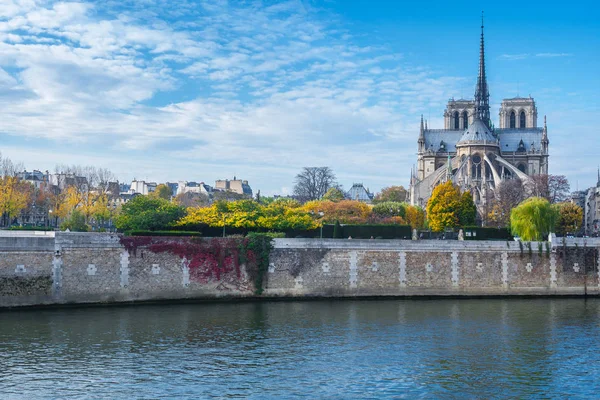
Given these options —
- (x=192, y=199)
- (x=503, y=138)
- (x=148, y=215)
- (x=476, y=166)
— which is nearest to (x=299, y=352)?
(x=148, y=215)

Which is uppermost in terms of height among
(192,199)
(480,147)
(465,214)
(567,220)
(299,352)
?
(480,147)

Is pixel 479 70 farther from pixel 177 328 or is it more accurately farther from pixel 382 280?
pixel 177 328

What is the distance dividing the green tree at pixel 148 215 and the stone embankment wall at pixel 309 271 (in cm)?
612

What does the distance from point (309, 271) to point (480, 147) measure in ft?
244

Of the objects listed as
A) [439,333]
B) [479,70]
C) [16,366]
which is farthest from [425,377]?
[479,70]

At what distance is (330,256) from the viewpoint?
4116cm

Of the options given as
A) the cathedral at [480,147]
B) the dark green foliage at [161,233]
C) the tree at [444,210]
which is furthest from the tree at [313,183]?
the dark green foliage at [161,233]

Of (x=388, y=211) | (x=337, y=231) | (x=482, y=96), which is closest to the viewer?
(x=337, y=231)

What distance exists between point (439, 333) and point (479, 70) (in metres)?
95.0

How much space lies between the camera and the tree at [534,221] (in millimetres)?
47344

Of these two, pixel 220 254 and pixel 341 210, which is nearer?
pixel 220 254

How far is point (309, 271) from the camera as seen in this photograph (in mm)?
40875

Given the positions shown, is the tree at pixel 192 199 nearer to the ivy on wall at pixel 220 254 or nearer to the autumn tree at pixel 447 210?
the autumn tree at pixel 447 210

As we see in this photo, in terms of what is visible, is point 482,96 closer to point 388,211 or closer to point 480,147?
point 480,147
